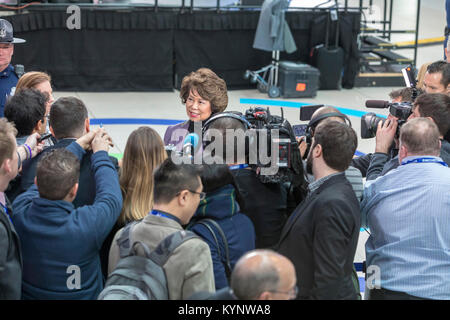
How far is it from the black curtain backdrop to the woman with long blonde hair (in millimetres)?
8327

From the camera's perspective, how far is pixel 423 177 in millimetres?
3549

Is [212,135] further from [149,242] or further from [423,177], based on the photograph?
[423,177]

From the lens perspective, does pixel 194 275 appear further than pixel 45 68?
No

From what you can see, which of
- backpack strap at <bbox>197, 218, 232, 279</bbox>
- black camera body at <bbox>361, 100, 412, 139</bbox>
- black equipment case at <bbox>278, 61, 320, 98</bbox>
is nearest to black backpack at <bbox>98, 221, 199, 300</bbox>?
backpack strap at <bbox>197, 218, 232, 279</bbox>

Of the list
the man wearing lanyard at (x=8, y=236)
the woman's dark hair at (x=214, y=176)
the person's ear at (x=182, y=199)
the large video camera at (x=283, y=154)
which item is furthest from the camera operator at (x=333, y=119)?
the man wearing lanyard at (x=8, y=236)

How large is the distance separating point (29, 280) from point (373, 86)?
10.9 metres

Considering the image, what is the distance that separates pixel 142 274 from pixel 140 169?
93cm

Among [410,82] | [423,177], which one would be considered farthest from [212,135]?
[410,82]

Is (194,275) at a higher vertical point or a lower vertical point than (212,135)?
lower

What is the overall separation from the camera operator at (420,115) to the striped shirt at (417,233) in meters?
0.59

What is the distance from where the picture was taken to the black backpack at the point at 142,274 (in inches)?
108
